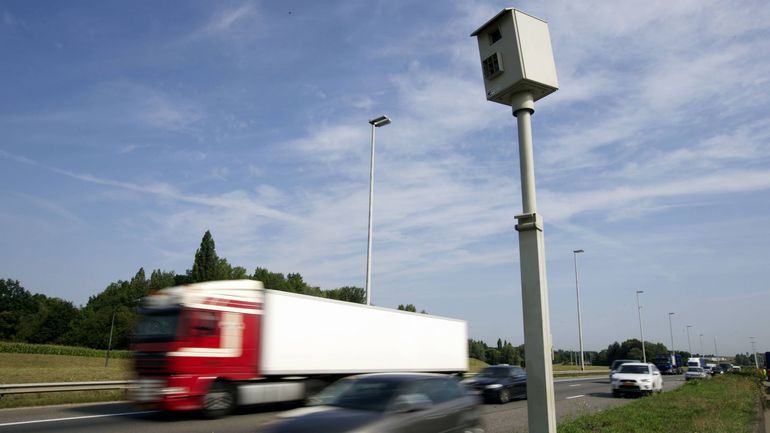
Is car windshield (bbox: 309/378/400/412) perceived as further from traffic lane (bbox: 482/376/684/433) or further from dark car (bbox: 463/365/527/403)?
dark car (bbox: 463/365/527/403)

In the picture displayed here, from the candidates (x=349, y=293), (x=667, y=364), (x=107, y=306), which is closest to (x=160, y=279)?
(x=107, y=306)

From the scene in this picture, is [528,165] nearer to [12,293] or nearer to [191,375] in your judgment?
[191,375]

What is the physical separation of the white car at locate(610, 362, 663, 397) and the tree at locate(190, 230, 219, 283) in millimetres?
69754

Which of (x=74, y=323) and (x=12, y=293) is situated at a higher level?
(x=12, y=293)

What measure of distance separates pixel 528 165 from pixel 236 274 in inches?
3599

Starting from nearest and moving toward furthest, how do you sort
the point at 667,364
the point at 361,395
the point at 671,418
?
1. the point at 361,395
2. the point at 671,418
3. the point at 667,364

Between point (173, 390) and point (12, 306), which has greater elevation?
point (12, 306)

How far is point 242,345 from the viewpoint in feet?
42.0

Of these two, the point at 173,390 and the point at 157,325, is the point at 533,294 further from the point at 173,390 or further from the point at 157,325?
the point at 157,325

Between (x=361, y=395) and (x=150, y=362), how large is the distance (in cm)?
723

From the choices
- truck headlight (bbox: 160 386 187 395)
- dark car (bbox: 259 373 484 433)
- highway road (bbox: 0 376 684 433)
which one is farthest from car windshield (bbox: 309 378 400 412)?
truck headlight (bbox: 160 386 187 395)

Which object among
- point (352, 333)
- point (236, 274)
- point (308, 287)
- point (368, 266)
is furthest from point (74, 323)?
point (352, 333)

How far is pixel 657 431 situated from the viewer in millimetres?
9797

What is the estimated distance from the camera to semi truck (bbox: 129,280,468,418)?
1155 cm
